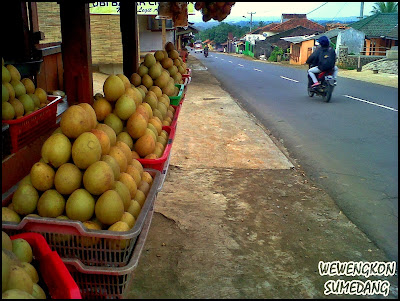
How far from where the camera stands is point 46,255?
6.78 feet

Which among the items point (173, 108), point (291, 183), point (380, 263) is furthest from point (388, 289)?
point (173, 108)

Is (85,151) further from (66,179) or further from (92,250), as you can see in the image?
(92,250)

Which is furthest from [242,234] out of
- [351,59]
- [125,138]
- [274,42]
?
[274,42]

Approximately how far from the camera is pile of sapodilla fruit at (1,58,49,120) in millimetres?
3095

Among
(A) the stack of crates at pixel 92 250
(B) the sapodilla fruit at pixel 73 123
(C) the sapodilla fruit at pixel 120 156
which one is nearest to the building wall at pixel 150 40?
(C) the sapodilla fruit at pixel 120 156

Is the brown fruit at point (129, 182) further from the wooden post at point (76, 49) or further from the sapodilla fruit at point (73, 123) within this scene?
the wooden post at point (76, 49)

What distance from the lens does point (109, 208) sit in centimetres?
239

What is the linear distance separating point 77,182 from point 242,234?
191 cm

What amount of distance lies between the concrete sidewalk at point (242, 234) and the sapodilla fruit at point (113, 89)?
1.38 meters

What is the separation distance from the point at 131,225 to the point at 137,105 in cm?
154

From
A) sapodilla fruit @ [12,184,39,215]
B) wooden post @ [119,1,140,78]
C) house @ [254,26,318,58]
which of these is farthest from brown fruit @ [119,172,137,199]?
house @ [254,26,318,58]

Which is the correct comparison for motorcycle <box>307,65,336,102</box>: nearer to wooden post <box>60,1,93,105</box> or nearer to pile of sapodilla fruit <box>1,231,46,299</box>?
wooden post <box>60,1,93,105</box>

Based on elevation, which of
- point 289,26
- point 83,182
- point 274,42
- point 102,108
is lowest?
point 83,182

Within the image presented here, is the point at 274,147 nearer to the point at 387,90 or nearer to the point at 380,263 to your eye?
the point at 380,263
